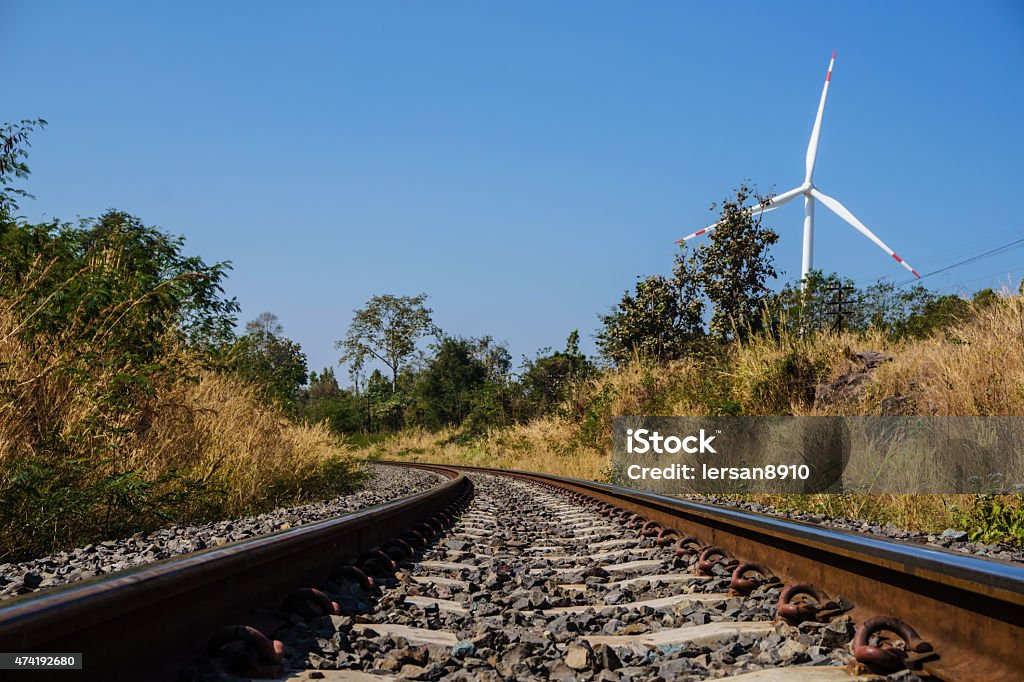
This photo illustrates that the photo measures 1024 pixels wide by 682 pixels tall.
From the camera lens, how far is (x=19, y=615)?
1.68 meters

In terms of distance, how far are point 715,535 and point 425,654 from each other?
9.58 ft

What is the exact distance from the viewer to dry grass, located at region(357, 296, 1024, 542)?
7.50 meters

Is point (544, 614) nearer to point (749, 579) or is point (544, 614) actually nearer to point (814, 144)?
point (749, 579)

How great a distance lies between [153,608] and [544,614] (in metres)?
1.81

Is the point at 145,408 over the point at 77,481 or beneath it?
over

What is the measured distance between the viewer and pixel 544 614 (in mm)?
3484

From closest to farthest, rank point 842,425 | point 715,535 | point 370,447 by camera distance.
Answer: point 715,535 → point 842,425 → point 370,447

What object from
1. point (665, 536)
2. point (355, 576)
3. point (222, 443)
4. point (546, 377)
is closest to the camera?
point (355, 576)

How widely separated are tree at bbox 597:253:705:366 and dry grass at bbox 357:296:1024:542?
10.3 ft

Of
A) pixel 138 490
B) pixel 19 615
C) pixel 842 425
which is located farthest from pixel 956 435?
pixel 19 615

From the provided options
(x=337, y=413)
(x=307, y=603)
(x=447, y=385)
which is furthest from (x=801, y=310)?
(x=337, y=413)

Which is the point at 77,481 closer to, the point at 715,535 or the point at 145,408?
the point at 145,408

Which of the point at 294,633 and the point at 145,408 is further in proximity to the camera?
the point at 145,408

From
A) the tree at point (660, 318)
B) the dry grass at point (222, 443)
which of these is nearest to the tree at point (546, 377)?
the tree at point (660, 318)
